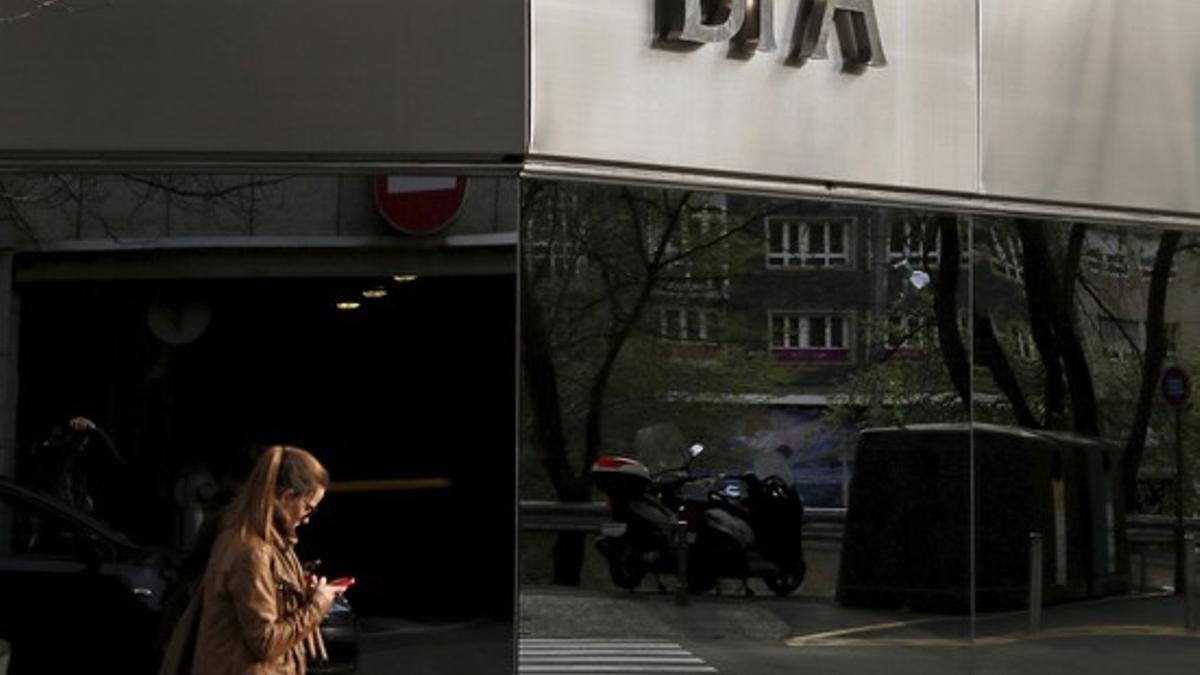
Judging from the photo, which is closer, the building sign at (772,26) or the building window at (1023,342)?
the building sign at (772,26)

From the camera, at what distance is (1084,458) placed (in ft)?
40.0

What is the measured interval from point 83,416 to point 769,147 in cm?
354

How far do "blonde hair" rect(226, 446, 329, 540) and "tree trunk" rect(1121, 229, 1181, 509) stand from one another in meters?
6.21

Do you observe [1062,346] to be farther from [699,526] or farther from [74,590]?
[74,590]

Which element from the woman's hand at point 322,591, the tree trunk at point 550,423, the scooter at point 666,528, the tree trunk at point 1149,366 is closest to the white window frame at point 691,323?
the scooter at point 666,528

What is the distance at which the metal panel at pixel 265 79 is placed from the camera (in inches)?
389

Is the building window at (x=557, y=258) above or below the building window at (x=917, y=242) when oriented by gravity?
below

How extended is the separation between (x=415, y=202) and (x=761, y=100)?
1.85 metres

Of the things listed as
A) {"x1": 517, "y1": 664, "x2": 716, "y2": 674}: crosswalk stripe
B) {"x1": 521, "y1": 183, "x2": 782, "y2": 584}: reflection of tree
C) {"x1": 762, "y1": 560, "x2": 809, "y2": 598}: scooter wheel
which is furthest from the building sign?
{"x1": 517, "y1": 664, "x2": 716, "y2": 674}: crosswalk stripe

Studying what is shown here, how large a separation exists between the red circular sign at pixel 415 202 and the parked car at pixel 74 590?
6.06 feet

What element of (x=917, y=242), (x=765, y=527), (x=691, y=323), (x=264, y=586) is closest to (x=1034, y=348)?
(x=917, y=242)

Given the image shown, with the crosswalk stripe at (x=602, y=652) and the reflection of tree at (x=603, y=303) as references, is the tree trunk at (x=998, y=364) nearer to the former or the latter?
the reflection of tree at (x=603, y=303)

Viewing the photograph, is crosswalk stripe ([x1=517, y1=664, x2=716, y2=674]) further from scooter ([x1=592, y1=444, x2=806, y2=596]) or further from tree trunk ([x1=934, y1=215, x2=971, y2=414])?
tree trunk ([x1=934, y1=215, x2=971, y2=414])

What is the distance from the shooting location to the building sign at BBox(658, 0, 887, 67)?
1045cm
